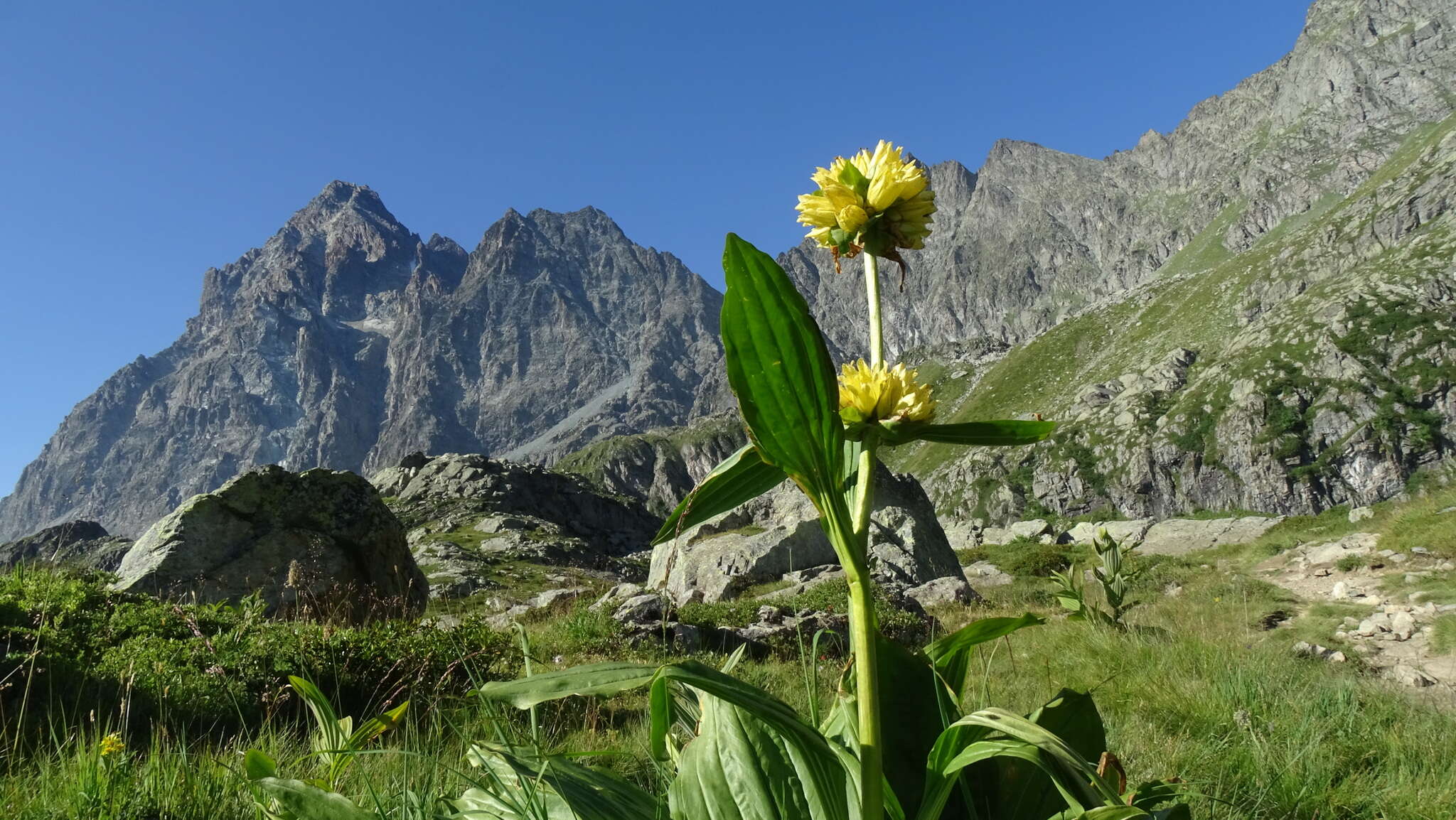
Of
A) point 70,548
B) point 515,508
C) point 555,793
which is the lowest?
point 555,793

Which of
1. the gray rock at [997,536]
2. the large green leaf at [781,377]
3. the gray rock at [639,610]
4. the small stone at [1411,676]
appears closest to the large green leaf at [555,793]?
the large green leaf at [781,377]

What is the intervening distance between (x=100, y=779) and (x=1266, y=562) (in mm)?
24970

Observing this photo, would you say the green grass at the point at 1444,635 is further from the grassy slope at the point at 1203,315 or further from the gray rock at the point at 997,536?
the grassy slope at the point at 1203,315

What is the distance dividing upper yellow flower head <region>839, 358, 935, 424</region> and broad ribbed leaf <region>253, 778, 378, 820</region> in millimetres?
1645

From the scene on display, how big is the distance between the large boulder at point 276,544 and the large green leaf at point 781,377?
12.4m

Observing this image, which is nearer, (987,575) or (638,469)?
(987,575)

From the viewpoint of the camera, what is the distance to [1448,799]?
3242mm

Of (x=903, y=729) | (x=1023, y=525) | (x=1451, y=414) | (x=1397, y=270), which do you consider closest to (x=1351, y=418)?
(x=1451, y=414)

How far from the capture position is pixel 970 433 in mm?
1492

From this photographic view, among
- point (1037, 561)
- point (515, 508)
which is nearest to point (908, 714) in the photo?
point (1037, 561)

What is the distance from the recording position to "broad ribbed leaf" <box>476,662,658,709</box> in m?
1.21

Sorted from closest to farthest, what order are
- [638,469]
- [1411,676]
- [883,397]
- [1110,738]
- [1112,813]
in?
1. [1112,813]
2. [883,397]
3. [1110,738]
4. [1411,676]
5. [638,469]

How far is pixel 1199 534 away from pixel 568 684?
44475mm

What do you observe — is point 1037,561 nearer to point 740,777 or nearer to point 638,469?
point 740,777
